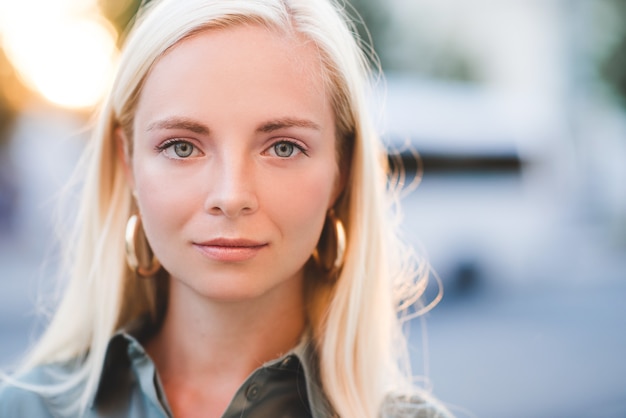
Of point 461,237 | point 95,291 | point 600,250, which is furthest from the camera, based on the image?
point 600,250

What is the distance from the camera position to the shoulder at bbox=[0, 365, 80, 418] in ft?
6.40

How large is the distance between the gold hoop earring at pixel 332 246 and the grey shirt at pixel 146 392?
0.80ft

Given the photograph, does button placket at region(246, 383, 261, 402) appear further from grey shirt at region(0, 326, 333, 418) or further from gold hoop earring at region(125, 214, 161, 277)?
gold hoop earring at region(125, 214, 161, 277)

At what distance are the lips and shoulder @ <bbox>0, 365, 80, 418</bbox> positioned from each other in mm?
598

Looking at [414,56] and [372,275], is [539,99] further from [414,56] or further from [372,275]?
[372,275]

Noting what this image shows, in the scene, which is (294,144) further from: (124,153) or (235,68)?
(124,153)

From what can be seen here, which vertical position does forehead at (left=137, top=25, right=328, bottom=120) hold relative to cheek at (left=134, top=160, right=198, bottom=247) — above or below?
above

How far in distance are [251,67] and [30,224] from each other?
12.5 m

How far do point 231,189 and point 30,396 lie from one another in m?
0.78

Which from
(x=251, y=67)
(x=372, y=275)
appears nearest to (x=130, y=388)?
(x=372, y=275)

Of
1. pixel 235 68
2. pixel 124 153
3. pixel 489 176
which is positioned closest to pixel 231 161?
pixel 235 68

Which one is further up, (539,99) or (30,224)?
(539,99)

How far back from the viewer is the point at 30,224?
13.3 m

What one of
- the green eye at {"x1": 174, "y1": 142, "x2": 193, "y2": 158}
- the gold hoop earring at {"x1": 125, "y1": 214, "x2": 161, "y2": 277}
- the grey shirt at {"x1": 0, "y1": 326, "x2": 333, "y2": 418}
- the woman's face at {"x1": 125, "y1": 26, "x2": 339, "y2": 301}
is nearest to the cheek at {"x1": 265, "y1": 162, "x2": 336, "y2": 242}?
the woman's face at {"x1": 125, "y1": 26, "x2": 339, "y2": 301}
